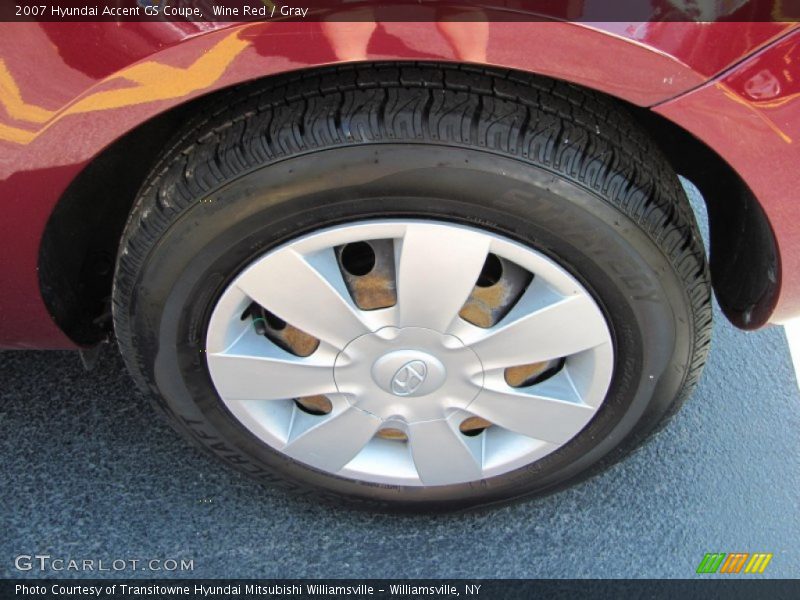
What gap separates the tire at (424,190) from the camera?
1229 mm

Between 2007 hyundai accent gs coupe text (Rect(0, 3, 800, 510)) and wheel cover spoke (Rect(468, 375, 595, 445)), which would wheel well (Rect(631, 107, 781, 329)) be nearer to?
2007 hyundai accent gs coupe text (Rect(0, 3, 800, 510))

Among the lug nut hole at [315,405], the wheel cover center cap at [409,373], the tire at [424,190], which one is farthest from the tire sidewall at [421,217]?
the wheel cover center cap at [409,373]

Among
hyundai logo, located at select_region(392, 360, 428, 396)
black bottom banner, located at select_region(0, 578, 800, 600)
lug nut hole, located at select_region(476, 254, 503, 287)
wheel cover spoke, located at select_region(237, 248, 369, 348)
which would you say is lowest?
black bottom banner, located at select_region(0, 578, 800, 600)

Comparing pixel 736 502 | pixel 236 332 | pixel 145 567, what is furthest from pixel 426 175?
pixel 736 502

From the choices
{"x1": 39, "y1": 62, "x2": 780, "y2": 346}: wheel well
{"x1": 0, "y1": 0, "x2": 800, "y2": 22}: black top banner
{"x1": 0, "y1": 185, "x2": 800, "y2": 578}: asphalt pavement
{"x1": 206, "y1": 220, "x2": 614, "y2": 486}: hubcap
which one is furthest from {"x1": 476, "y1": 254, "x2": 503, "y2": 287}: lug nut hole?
{"x1": 0, "y1": 185, "x2": 800, "y2": 578}: asphalt pavement

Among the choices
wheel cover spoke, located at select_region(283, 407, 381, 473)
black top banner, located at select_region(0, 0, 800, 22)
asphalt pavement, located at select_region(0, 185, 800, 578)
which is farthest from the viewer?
asphalt pavement, located at select_region(0, 185, 800, 578)

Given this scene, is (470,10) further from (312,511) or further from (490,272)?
(312,511)

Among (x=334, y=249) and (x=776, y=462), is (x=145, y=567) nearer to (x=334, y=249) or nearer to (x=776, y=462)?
(x=334, y=249)

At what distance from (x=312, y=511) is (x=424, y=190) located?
34.6 inches

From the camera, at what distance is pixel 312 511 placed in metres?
1.83

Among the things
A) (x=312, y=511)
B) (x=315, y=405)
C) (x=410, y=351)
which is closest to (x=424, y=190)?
(x=410, y=351)

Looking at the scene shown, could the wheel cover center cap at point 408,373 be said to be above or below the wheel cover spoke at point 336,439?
above

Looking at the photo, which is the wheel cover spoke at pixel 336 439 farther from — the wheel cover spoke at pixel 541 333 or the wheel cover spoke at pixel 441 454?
the wheel cover spoke at pixel 541 333

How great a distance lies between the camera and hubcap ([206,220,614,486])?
133 cm
